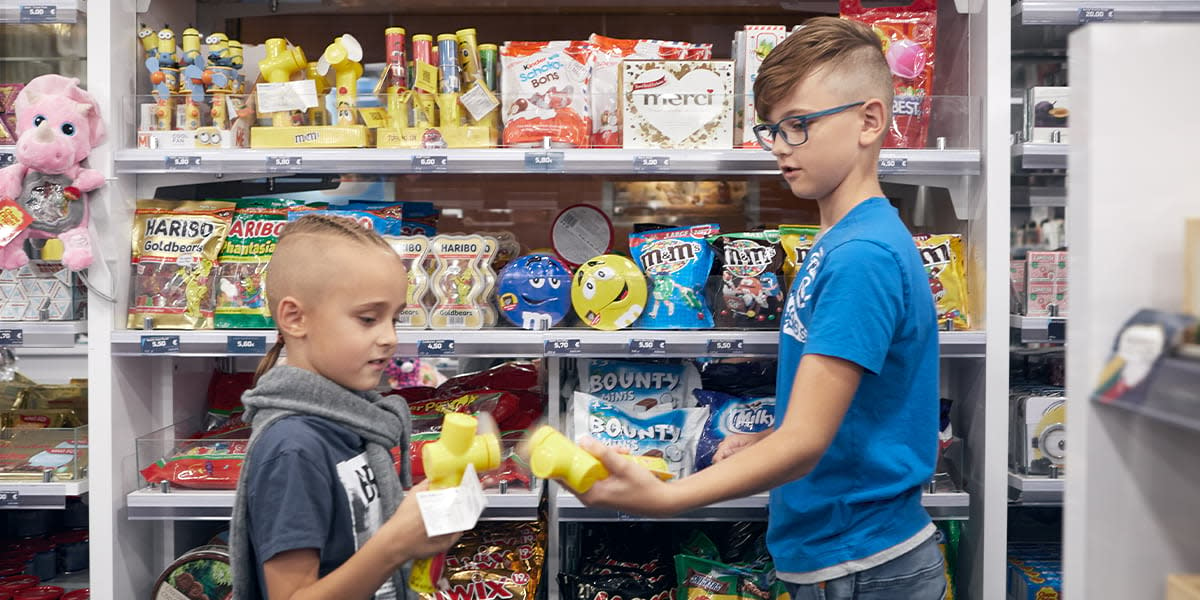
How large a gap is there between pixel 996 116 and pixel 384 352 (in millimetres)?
1859

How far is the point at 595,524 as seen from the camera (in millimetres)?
3041

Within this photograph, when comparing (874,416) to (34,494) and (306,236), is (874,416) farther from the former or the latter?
(34,494)

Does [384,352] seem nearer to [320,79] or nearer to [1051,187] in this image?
[320,79]

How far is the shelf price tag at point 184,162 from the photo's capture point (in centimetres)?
266

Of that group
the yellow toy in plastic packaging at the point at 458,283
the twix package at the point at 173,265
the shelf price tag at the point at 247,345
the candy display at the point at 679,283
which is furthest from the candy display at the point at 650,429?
the twix package at the point at 173,265

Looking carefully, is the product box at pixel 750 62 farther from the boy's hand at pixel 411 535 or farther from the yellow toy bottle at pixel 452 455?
the boy's hand at pixel 411 535

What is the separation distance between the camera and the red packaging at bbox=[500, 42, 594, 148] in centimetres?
268

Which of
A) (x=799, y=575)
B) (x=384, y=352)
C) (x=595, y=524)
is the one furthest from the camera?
(x=595, y=524)

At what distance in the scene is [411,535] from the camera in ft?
4.54

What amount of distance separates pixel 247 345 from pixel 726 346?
4.30 ft

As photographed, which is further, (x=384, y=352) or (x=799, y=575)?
(x=799, y=575)

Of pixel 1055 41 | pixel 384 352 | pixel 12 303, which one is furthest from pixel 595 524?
pixel 1055 41

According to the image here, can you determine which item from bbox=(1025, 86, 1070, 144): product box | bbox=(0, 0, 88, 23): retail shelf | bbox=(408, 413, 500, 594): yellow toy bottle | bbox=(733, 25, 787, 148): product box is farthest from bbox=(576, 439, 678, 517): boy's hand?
bbox=(0, 0, 88, 23): retail shelf

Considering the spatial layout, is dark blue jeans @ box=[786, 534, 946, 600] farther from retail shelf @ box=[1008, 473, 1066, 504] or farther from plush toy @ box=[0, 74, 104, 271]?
plush toy @ box=[0, 74, 104, 271]
